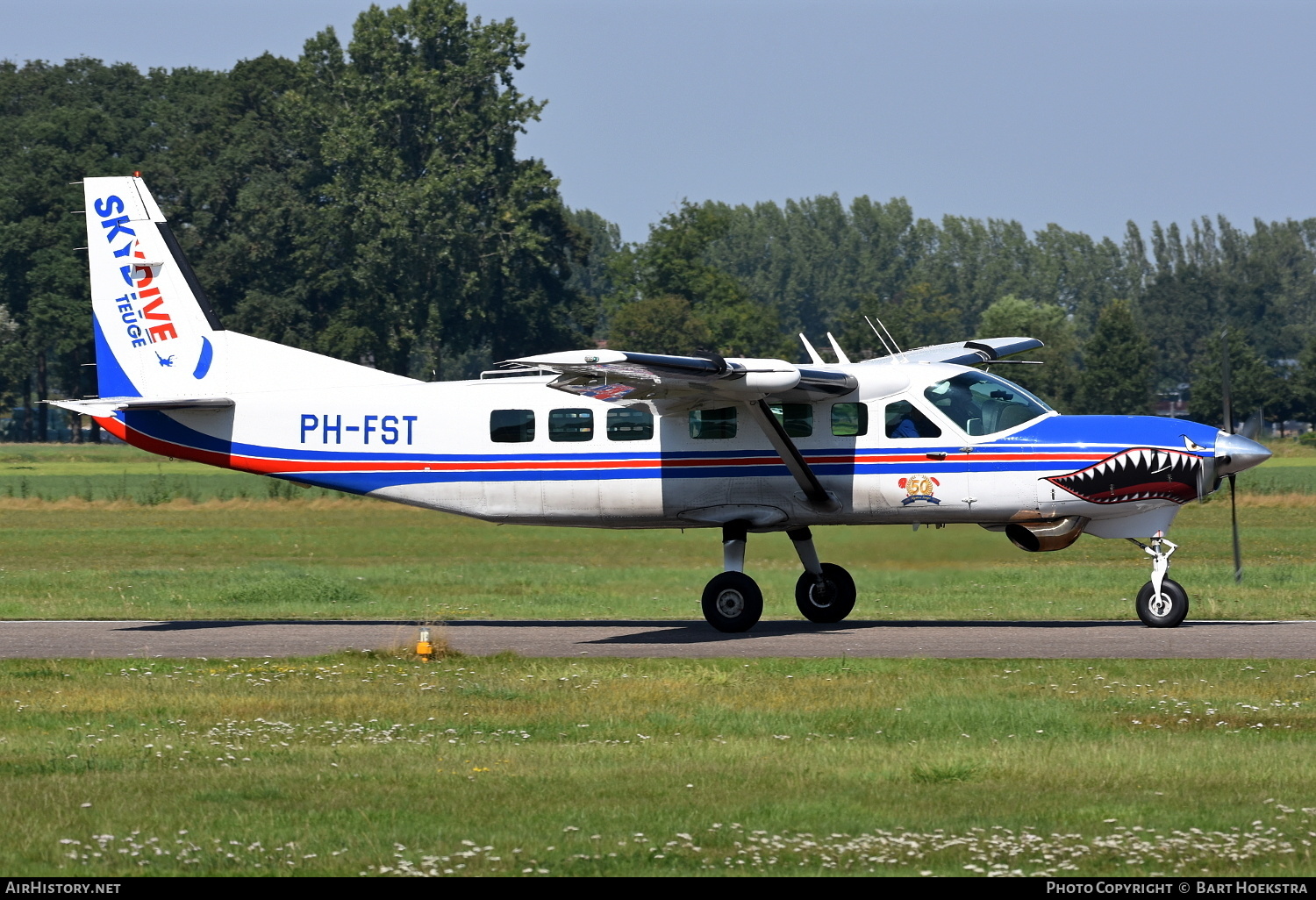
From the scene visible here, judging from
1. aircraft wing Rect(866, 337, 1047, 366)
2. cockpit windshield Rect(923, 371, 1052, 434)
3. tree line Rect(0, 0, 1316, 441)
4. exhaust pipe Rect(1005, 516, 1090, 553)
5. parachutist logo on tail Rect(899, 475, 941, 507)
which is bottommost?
exhaust pipe Rect(1005, 516, 1090, 553)

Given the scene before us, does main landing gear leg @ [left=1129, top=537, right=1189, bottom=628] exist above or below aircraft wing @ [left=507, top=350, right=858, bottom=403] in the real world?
below

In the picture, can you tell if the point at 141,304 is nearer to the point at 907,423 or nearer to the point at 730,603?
the point at 730,603

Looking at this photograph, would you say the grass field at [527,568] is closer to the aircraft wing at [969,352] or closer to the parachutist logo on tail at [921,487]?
the parachutist logo on tail at [921,487]

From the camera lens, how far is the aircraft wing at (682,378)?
17.7 m

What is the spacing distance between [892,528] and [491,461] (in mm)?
5529

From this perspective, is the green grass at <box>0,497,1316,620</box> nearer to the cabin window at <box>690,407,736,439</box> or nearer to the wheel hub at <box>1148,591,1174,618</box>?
the wheel hub at <box>1148,591,1174,618</box>

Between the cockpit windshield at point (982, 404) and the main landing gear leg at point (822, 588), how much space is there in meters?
2.74

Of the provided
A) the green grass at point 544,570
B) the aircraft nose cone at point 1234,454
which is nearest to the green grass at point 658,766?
the aircraft nose cone at point 1234,454

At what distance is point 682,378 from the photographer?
748 inches

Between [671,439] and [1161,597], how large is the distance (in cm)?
649

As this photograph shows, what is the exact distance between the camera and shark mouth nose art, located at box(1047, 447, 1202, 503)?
19.5 meters

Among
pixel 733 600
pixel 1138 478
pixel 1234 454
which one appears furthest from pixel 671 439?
pixel 1234 454

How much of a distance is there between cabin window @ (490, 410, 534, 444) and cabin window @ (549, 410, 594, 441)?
308 millimetres

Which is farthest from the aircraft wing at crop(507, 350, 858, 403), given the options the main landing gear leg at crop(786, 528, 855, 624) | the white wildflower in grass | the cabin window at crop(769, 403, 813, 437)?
the white wildflower in grass
